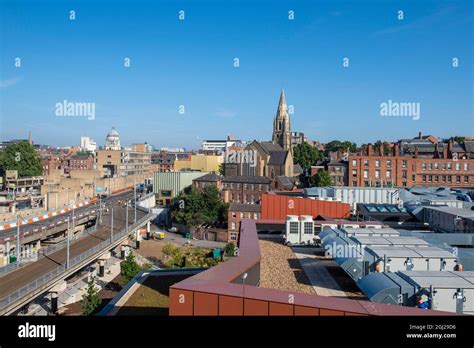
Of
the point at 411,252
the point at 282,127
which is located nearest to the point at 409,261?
the point at 411,252

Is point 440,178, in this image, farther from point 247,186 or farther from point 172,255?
point 172,255

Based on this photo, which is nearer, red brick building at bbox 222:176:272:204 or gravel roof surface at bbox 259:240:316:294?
gravel roof surface at bbox 259:240:316:294

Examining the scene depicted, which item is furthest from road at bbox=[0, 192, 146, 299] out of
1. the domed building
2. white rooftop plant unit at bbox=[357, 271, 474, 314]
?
the domed building

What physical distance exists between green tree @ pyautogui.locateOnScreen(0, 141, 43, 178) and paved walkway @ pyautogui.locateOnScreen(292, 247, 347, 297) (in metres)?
66.6

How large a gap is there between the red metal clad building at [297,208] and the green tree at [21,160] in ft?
196

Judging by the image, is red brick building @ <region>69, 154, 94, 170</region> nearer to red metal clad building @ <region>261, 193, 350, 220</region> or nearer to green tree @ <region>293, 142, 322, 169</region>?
green tree @ <region>293, 142, 322, 169</region>

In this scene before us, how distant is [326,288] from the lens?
10219 millimetres

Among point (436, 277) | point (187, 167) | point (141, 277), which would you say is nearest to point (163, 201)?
point (187, 167)

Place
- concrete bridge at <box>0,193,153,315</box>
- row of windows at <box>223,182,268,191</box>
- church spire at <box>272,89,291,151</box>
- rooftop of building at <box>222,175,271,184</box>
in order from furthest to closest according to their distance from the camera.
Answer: church spire at <box>272,89,291,151</box>, rooftop of building at <box>222,175,271,184</box>, row of windows at <box>223,182,268,191</box>, concrete bridge at <box>0,193,153,315</box>

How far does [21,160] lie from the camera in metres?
70.2

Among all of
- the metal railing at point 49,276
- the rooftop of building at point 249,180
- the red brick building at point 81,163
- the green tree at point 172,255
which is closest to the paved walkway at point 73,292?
the metal railing at point 49,276

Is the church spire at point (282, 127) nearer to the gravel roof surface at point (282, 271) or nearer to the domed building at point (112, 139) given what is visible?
the domed building at point (112, 139)

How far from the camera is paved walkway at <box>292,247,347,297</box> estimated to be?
1002 centimetres

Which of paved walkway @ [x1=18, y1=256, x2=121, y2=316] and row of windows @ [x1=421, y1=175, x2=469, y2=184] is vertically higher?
row of windows @ [x1=421, y1=175, x2=469, y2=184]
